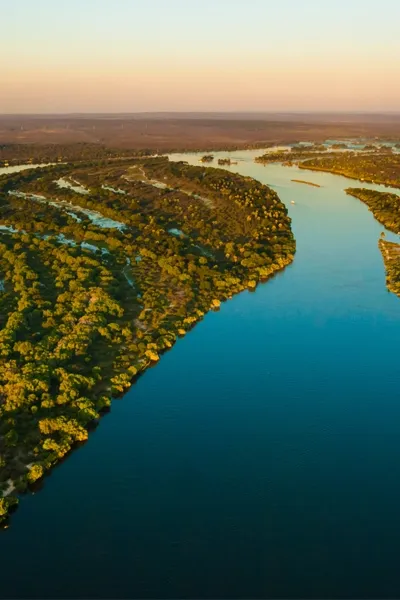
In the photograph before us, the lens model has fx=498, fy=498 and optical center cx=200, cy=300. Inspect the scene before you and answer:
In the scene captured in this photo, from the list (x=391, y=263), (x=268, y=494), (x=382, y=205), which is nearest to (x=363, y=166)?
(x=382, y=205)

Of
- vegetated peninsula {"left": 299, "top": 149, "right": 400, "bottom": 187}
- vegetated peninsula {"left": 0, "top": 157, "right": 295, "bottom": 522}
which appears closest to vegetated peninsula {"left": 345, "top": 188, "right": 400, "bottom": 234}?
vegetated peninsula {"left": 0, "top": 157, "right": 295, "bottom": 522}

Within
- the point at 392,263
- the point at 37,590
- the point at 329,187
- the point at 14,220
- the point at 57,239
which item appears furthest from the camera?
the point at 329,187

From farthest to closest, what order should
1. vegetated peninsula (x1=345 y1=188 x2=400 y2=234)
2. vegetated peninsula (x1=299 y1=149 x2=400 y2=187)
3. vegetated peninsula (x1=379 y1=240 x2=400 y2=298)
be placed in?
vegetated peninsula (x1=299 y1=149 x2=400 y2=187) < vegetated peninsula (x1=345 y1=188 x2=400 y2=234) < vegetated peninsula (x1=379 y1=240 x2=400 y2=298)

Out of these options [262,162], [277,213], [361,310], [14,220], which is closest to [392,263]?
[361,310]

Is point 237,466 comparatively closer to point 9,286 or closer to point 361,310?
point 361,310

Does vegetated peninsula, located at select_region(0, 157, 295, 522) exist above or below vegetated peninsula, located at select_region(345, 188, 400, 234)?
below

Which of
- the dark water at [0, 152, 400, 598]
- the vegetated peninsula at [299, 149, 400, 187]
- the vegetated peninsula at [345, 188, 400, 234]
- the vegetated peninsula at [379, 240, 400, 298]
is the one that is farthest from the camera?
the vegetated peninsula at [299, 149, 400, 187]

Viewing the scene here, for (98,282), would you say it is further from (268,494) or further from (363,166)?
(363,166)

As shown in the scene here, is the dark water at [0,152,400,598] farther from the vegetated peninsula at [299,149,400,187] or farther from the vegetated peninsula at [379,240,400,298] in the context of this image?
the vegetated peninsula at [299,149,400,187]

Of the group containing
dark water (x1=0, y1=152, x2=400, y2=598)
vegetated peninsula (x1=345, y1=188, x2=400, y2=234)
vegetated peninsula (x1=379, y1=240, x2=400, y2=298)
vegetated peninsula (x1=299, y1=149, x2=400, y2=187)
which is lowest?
dark water (x1=0, y1=152, x2=400, y2=598)
